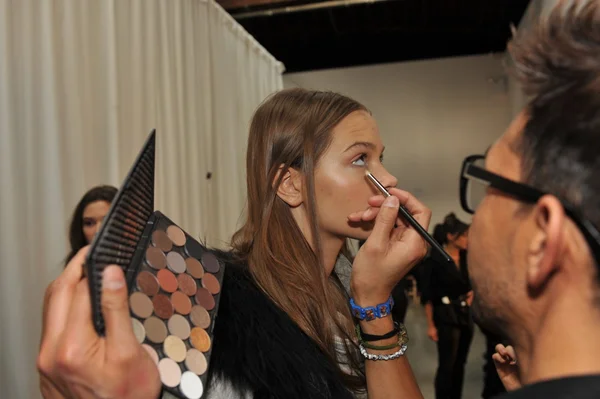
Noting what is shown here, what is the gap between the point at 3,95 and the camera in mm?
1352

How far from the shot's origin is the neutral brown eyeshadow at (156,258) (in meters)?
0.55

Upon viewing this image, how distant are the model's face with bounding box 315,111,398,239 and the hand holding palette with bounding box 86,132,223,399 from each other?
38cm

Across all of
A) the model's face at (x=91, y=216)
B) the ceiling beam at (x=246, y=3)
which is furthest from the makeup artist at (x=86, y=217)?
the ceiling beam at (x=246, y=3)

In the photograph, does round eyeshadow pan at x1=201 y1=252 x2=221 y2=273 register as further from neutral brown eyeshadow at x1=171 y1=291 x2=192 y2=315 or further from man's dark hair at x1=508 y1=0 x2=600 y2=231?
man's dark hair at x1=508 y1=0 x2=600 y2=231

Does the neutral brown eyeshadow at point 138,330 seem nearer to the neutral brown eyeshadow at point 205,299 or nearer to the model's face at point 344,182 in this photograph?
the neutral brown eyeshadow at point 205,299

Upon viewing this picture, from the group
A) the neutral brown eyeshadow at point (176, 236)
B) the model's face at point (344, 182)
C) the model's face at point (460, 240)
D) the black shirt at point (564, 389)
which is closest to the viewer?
the black shirt at point (564, 389)

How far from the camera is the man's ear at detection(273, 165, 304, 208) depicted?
958 millimetres

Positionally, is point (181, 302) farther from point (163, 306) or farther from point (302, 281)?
point (302, 281)

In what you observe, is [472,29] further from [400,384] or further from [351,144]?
[400,384]

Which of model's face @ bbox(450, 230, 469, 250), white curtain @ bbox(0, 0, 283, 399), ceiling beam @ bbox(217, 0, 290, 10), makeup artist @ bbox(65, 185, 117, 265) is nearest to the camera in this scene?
white curtain @ bbox(0, 0, 283, 399)

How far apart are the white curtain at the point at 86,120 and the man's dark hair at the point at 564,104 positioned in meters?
1.08

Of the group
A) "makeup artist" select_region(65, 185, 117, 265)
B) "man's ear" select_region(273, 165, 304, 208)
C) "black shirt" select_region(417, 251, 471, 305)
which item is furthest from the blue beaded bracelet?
"black shirt" select_region(417, 251, 471, 305)

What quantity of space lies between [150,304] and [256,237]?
41 cm

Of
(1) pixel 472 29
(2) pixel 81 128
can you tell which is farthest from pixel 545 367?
(1) pixel 472 29
